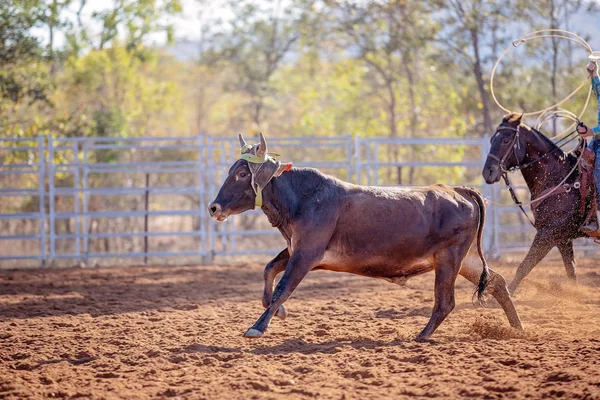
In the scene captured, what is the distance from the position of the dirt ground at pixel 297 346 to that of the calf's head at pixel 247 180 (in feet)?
3.68

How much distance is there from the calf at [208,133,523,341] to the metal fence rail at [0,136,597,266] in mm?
6057

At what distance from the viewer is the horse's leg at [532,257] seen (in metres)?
7.92

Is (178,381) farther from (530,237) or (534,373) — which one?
(530,237)

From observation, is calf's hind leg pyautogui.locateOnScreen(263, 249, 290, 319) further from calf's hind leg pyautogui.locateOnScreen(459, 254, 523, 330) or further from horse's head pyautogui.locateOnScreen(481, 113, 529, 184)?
horse's head pyautogui.locateOnScreen(481, 113, 529, 184)

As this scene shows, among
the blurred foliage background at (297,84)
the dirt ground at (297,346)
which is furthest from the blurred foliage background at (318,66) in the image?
the dirt ground at (297,346)

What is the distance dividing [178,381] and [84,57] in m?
19.8

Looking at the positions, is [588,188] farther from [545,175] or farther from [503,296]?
[503,296]

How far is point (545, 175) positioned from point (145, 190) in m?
7.41

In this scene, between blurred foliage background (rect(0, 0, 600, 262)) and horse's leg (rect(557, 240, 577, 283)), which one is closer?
horse's leg (rect(557, 240, 577, 283))

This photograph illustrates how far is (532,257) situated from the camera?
796 centimetres

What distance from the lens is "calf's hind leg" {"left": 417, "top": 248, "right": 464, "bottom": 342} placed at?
6124mm

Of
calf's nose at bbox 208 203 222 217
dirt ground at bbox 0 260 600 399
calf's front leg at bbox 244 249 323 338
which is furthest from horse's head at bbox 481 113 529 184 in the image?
calf's nose at bbox 208 203 222 217

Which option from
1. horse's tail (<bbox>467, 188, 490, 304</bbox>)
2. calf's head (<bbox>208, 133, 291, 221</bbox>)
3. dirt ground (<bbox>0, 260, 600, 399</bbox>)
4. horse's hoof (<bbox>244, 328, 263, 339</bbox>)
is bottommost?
dirt ground (<bbox>0, 260, 600, 399</bbox>)

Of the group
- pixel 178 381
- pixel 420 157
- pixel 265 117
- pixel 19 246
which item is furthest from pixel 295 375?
pixel 265 117
